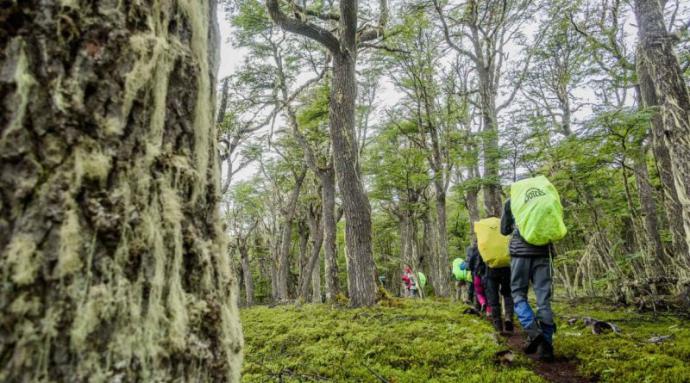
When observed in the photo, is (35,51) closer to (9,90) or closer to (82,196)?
(9,90)

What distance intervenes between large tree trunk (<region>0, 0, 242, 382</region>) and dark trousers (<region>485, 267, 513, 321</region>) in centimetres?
516

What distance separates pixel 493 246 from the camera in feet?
17.7

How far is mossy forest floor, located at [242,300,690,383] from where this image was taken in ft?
11.0

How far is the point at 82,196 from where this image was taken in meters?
0.84

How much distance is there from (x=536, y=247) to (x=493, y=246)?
1.14m

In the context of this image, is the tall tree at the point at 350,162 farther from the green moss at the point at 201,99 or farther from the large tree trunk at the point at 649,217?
the green moss at the point at 201,99

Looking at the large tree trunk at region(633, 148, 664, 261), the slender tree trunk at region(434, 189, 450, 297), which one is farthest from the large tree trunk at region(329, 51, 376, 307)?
the large tree trunk at region(633, 148, 664, 261)

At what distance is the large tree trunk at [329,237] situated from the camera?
10.9 m

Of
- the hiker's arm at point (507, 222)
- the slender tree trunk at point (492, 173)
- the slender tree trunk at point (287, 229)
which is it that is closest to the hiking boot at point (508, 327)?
the hiker's arm at point (507, 222)

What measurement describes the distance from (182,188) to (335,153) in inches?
268

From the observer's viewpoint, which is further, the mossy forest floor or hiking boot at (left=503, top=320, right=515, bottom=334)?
hiking boot at (left=503, top=320, right=515, bottom=334)

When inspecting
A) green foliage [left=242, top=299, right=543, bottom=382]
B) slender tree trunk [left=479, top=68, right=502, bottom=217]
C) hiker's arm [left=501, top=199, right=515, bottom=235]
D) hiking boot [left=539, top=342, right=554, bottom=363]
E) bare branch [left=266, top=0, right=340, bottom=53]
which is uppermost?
bare branch [left=266, top=0, right=340, bottom=53]

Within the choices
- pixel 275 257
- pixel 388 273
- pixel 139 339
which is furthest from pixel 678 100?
pixel 388 273

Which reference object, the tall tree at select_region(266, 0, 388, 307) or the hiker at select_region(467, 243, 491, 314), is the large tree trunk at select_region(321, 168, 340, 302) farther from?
the hiker at select_region(467, 243, 491, 314)
